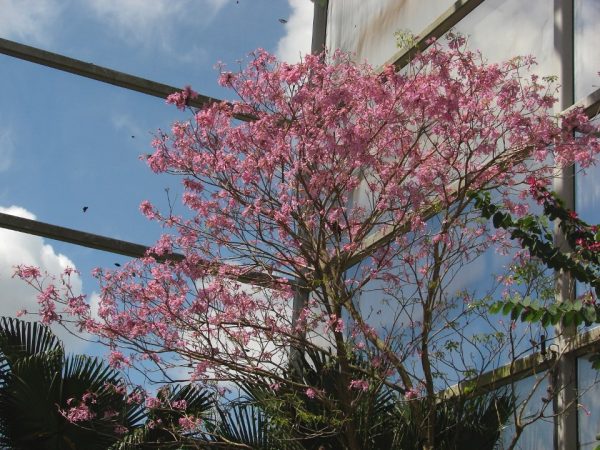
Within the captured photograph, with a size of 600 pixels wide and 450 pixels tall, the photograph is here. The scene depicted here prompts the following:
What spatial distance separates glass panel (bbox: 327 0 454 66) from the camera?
7.96 metres

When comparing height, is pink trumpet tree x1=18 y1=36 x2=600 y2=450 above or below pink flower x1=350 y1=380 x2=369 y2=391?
above

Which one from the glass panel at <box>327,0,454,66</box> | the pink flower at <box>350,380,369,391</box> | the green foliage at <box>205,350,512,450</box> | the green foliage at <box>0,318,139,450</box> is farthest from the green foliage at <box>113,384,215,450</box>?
the glass panel at <box>327,0,454,66</box>

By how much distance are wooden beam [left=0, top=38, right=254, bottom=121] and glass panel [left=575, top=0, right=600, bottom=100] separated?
10.6 feet

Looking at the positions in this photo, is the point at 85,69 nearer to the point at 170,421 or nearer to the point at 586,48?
the point at 170,421

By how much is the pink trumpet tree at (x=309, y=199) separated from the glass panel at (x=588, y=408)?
0.79 metres

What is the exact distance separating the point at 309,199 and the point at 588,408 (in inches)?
72.0

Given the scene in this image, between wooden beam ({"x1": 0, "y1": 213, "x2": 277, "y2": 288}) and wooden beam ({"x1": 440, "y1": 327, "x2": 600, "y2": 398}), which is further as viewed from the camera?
wooden beam ({"x1": 0, "y1": 213, "x2": 277, "y2": 288})

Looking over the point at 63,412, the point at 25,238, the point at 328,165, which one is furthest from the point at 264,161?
the point at 25,238

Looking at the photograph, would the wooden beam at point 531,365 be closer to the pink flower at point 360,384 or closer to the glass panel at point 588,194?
the pink flower at point 360,384

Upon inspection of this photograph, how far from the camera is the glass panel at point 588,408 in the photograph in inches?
195

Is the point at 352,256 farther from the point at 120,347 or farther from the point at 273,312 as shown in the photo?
the point at 120,347

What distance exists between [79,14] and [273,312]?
3.86 metres

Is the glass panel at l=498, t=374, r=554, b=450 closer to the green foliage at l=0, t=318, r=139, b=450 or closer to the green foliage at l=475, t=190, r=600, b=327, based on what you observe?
the green foliage at l=475, t=190, r=600, b=327

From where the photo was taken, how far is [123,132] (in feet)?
27.2
